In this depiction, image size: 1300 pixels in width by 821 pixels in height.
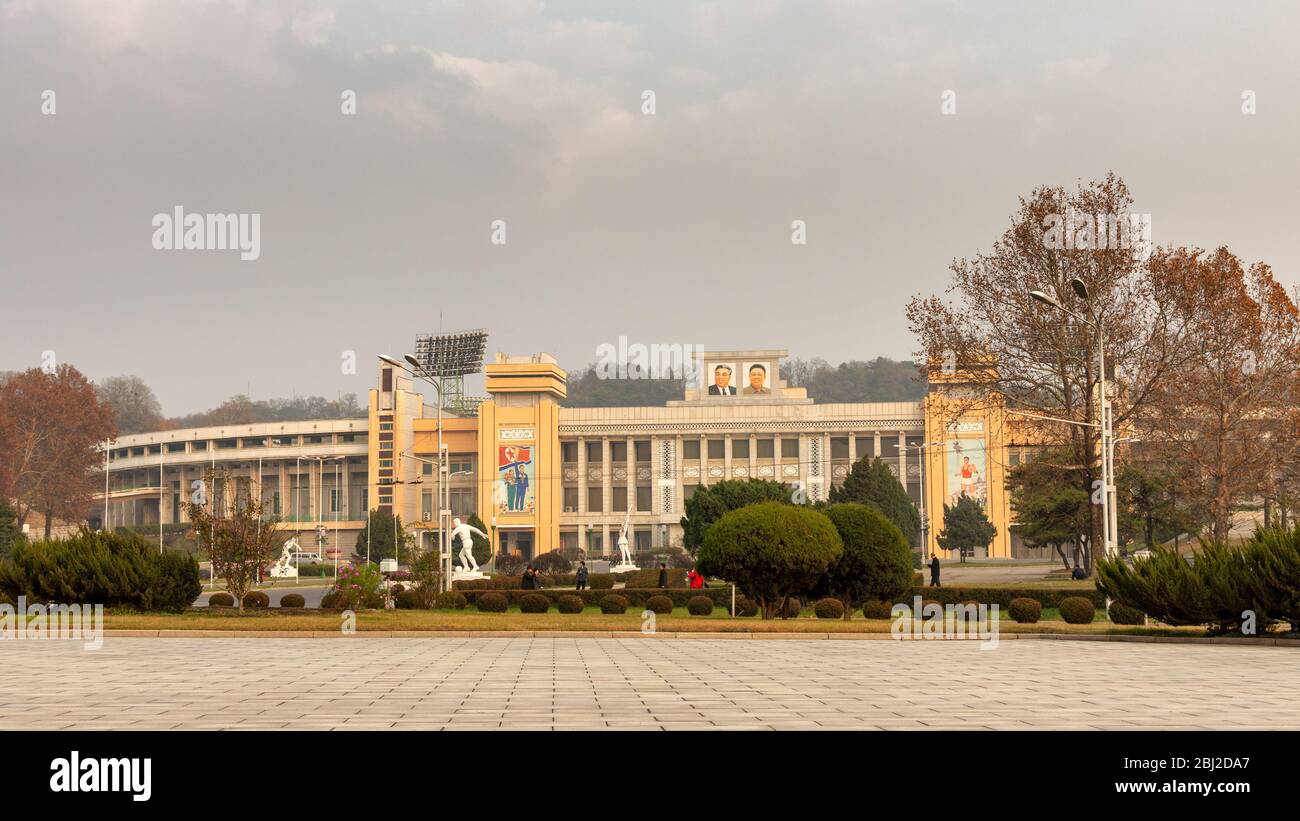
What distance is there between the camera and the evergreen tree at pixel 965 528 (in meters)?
96.2

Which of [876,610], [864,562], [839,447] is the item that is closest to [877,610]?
[876,610]

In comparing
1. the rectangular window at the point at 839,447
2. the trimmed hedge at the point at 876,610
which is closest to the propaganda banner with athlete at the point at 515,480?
the rectangular window at the point at 839,447

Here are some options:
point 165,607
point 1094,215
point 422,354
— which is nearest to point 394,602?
point 165,607

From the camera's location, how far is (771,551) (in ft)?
107

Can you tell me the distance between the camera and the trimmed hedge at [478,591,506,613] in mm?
37531

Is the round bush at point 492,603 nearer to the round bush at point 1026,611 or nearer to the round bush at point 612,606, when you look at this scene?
the round bush at point 612,606

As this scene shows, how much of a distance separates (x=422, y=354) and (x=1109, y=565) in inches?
4116

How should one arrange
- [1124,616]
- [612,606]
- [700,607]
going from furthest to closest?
[612,606] < [700,607] < [1124,616]

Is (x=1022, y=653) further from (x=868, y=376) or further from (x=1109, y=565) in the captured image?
(x=868, y=376)

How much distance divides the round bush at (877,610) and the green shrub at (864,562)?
116cm

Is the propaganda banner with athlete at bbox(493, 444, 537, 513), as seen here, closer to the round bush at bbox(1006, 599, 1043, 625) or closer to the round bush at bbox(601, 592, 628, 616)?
the round bush at bbox(601, 592, 628, 616)

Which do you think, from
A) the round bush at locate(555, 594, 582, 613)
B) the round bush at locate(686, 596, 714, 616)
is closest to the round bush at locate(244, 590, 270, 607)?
the round bush at locate(555, 594, 582, 613)

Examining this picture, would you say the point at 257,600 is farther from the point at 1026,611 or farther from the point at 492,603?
the point at 1026,611

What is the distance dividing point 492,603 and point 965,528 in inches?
2565
